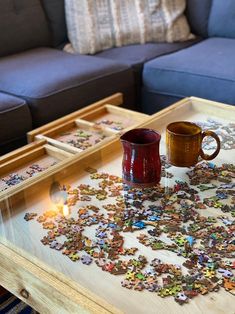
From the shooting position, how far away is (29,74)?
6.35 feet

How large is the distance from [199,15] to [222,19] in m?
0.15

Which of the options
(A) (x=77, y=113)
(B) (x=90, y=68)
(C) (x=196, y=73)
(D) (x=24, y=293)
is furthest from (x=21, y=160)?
(C) (x=196, y=73)

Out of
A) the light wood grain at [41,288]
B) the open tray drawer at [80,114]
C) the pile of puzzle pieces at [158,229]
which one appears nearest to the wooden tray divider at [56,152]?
the open tray drawer at [80,114]

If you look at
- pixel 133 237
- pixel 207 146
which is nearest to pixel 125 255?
pixel 133 237

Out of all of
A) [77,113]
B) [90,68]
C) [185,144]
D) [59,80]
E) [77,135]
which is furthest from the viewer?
[90,68]

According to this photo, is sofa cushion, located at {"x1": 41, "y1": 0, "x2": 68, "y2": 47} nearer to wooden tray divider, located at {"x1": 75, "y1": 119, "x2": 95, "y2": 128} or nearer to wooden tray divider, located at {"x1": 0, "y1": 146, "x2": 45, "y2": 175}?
wooden tray divider, located at {"x1": 75, "y1": 119, "x2": 95, "y2": 128}

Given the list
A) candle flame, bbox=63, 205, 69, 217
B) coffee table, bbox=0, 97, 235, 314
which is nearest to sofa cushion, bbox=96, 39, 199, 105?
coffee table, bbox=0, 97, 235, 314

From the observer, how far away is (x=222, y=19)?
235cm

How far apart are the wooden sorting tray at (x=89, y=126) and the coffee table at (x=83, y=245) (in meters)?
0.27

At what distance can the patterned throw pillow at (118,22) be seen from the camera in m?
2.32

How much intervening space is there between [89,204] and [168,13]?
1581mm

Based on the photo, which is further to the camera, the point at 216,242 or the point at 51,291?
the point at 216,242

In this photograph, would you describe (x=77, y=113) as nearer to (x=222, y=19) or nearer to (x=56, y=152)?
(x=56, y=152)

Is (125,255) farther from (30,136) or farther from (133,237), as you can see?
(30,136)
